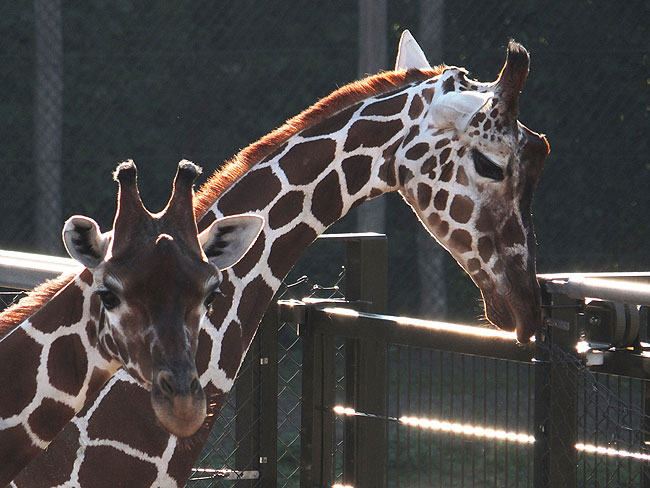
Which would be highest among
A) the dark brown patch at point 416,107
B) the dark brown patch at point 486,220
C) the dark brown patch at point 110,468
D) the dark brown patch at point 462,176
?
the dark brown patch at point 416,107

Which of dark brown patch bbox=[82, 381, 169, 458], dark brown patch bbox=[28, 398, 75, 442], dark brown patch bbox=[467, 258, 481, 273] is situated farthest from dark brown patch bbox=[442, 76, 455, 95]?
dark brown patch bbox=[28, 398, 75, 442]

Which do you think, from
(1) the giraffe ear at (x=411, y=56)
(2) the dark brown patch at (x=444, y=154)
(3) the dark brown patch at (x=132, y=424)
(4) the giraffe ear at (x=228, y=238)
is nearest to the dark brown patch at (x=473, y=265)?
(2) the dark brown patch at (x=444, y=154)

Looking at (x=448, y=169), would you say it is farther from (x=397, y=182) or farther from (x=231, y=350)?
(x=231, y=350)

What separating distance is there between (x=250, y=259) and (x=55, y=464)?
34.4 inches

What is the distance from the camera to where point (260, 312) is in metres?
3.92

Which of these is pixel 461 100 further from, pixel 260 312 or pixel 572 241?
pixel 572 241

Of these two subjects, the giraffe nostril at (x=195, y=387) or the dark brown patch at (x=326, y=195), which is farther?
the dark brown patch at (x=326, y=195)

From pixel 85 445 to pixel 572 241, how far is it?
5.47m

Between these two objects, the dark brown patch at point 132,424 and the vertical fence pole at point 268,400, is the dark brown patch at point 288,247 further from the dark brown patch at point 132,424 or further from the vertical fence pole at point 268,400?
the dark brown patch at point 132,424

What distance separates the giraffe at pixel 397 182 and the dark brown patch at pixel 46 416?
0.60 m

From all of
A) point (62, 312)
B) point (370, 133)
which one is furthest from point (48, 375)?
point (370, 133)

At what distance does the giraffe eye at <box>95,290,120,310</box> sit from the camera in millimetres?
2967

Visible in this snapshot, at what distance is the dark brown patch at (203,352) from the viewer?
12.2 feet

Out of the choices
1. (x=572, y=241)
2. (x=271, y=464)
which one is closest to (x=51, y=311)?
(x=271, y=464)
